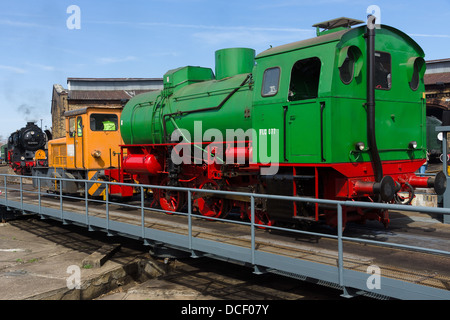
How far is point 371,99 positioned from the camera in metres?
7.14

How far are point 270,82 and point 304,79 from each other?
636 mm

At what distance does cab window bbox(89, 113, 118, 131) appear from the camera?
14.5 metres

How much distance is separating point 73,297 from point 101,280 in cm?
79

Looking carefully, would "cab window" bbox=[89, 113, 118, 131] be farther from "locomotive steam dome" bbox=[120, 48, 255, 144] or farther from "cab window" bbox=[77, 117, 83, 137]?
"locomotive steam dome" bbox=[120, 48, 255, 144]

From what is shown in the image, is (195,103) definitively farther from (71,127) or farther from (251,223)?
(71,127)

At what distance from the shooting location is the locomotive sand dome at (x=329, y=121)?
6910mm

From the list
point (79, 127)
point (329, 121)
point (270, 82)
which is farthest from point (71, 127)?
point (329, 121)

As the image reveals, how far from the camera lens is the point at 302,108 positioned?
7.16 m

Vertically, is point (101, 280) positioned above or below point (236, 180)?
below

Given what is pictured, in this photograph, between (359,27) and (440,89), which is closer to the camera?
(359,27)

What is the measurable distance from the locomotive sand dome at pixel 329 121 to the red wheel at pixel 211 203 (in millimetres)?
55

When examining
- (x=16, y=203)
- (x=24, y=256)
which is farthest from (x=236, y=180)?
(x=16, y=203)
